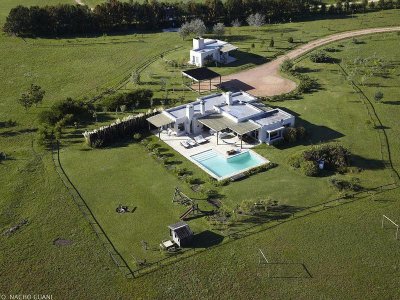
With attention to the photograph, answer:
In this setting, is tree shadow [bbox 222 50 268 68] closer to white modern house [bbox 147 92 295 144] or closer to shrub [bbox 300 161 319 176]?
white modern house [bbox 147 92 295 144]

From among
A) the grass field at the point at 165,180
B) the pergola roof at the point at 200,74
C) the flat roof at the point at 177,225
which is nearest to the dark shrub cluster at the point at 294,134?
the grass field at the point at 165,180

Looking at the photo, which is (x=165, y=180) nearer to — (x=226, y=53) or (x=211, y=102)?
(x=211, y=102)

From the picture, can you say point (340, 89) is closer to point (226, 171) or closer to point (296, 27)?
point (226, 171)

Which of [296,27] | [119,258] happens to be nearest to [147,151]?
[119,258]

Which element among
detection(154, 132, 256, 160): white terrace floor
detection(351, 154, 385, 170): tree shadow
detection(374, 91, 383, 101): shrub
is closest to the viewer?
detection(351, 154, 385, 170): tree shadow

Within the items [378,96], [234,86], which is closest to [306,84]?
[378,96]

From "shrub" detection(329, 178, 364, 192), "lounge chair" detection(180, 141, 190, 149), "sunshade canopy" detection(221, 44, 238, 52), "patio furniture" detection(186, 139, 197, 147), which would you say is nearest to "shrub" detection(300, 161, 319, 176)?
"shrub" detection(329, 178, 364, 192)

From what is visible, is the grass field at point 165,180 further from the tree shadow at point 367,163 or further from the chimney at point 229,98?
the chimney at point 229,98
